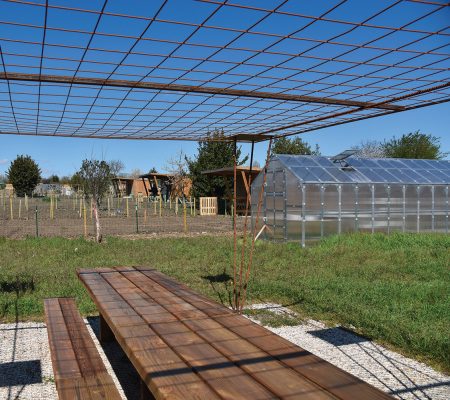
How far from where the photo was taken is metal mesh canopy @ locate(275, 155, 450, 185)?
15.1 meters

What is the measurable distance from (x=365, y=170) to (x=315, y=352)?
12.2 m

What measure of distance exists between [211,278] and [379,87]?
573 centimetres

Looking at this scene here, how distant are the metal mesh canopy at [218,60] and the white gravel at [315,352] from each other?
2.12m

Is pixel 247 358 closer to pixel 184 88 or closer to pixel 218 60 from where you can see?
pixel 218 60

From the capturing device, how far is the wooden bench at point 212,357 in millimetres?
2080

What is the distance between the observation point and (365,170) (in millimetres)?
16297

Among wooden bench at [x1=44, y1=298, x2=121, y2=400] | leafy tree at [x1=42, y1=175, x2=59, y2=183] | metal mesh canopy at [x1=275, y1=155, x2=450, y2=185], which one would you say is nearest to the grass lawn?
wooden bench at [x1=44, y1=298, x2=121, y2=400]

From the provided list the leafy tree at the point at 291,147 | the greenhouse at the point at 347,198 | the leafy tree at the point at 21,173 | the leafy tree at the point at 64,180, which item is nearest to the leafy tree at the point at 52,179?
the leafy tree at the point at 64,180

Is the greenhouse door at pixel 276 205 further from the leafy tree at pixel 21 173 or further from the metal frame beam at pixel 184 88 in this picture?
the leafy tree at pixel 21 173

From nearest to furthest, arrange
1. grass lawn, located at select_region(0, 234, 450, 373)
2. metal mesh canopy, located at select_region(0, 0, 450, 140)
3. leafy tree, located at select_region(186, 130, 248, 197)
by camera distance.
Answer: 1. metal mesh canopy, located at select_region(0, 0, 450, 140)
2. grass lawn, located at select_region(0, 234, 450, 373)
3. leafy tree, located at select_region(186, 130, 248, 197)

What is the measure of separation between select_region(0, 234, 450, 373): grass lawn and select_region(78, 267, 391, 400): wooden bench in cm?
237

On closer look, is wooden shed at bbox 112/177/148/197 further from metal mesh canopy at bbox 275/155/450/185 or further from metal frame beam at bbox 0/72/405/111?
metal frame beam at bbox 0/72/405/111

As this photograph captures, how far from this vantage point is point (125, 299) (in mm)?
4047

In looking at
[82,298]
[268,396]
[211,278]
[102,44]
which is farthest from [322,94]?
[211,278]
